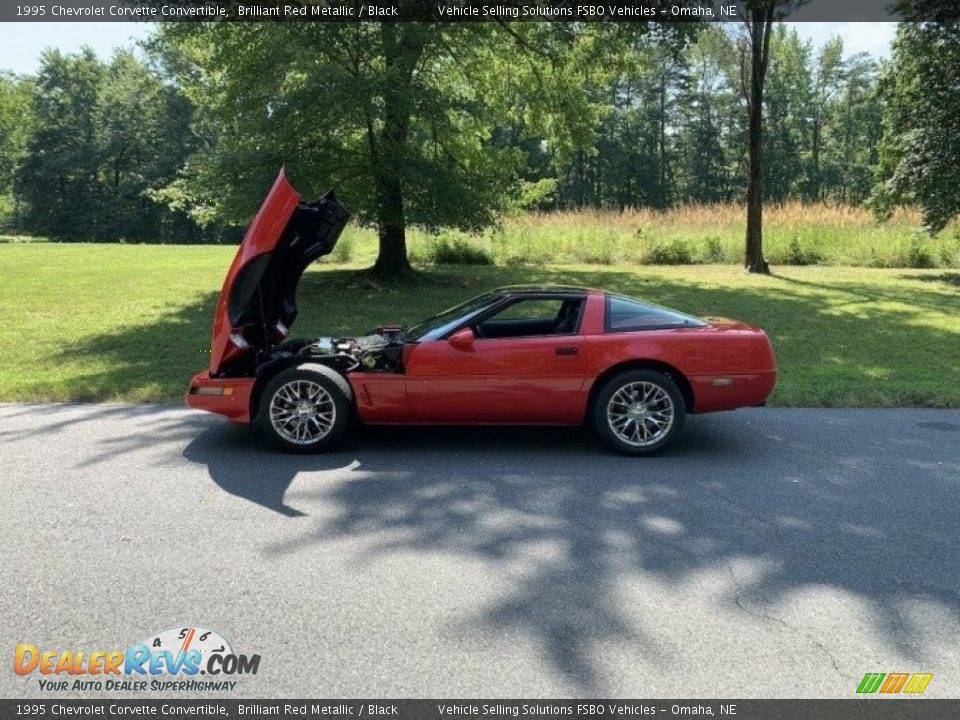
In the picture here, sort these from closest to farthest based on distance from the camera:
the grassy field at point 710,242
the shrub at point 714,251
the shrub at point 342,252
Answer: the grassy field at point 710,242
the shrub at point 714,251
the shrub at point 342,252

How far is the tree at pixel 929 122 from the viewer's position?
776 inches

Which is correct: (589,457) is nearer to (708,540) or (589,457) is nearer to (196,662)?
(708,540)

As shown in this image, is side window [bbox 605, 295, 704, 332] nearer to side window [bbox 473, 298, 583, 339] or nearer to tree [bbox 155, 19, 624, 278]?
side window [bbox 473, 298, 583, 339]

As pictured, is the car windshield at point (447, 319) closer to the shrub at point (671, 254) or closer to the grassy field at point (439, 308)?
the grassy field at point (439, 308)

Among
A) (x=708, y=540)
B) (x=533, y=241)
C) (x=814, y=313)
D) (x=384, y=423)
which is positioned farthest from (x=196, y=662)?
(x=533, y=241)

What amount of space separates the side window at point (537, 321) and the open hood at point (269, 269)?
5.12 feet

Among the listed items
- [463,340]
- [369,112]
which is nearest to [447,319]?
[463,340]

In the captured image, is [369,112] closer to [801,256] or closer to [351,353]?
[351,353]

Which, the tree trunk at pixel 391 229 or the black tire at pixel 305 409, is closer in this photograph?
the black tire at pixel 305 409

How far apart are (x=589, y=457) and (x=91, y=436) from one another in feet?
13.2

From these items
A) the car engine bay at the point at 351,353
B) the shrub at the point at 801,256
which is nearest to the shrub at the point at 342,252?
the shrub at the point at 801,256

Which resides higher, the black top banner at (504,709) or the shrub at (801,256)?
the shrub at (801,256)

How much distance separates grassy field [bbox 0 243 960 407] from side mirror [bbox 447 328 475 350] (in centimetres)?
362

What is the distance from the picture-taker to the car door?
19.1 feet
